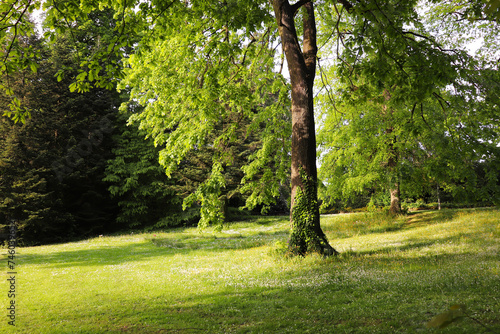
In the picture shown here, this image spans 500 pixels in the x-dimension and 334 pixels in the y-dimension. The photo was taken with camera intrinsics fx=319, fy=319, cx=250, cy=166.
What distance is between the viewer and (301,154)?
988cm

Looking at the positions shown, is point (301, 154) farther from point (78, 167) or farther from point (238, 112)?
point (78, 167)

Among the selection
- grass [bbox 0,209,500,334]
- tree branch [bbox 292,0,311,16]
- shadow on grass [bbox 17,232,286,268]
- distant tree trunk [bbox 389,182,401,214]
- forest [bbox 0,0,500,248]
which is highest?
tree branch [bbox 292,0,311,16]

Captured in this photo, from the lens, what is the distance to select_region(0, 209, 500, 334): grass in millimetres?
4859

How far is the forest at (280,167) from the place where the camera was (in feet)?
18.2

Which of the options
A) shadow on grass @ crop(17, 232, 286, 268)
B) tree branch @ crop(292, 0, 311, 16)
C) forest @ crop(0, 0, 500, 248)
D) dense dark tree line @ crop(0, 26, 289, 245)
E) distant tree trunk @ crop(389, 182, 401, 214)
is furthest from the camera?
dense dark tree line @ crop(0, 26, 289, 245)

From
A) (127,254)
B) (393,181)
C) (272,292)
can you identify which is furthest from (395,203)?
(272,292)

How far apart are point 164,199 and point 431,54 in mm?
28156

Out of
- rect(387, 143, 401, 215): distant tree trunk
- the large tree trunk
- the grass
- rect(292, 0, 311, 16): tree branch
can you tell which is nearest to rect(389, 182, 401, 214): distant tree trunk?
rect(387, 143, 401, 215): distant tree trunk

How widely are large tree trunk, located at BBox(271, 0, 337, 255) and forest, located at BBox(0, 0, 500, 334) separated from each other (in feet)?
0.14

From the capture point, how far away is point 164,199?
3173cm

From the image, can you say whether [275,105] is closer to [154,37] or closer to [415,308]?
[154,37]

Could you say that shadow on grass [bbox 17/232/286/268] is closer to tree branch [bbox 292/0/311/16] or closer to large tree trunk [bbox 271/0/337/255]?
large tree trunk [bbox 271/0/337/255]

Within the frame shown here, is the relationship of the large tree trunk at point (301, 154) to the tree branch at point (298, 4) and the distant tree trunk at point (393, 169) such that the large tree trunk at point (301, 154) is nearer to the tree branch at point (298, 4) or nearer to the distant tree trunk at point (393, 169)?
the tree branch at point (298, 4)

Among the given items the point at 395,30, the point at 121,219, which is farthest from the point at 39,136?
the point at 395,30
